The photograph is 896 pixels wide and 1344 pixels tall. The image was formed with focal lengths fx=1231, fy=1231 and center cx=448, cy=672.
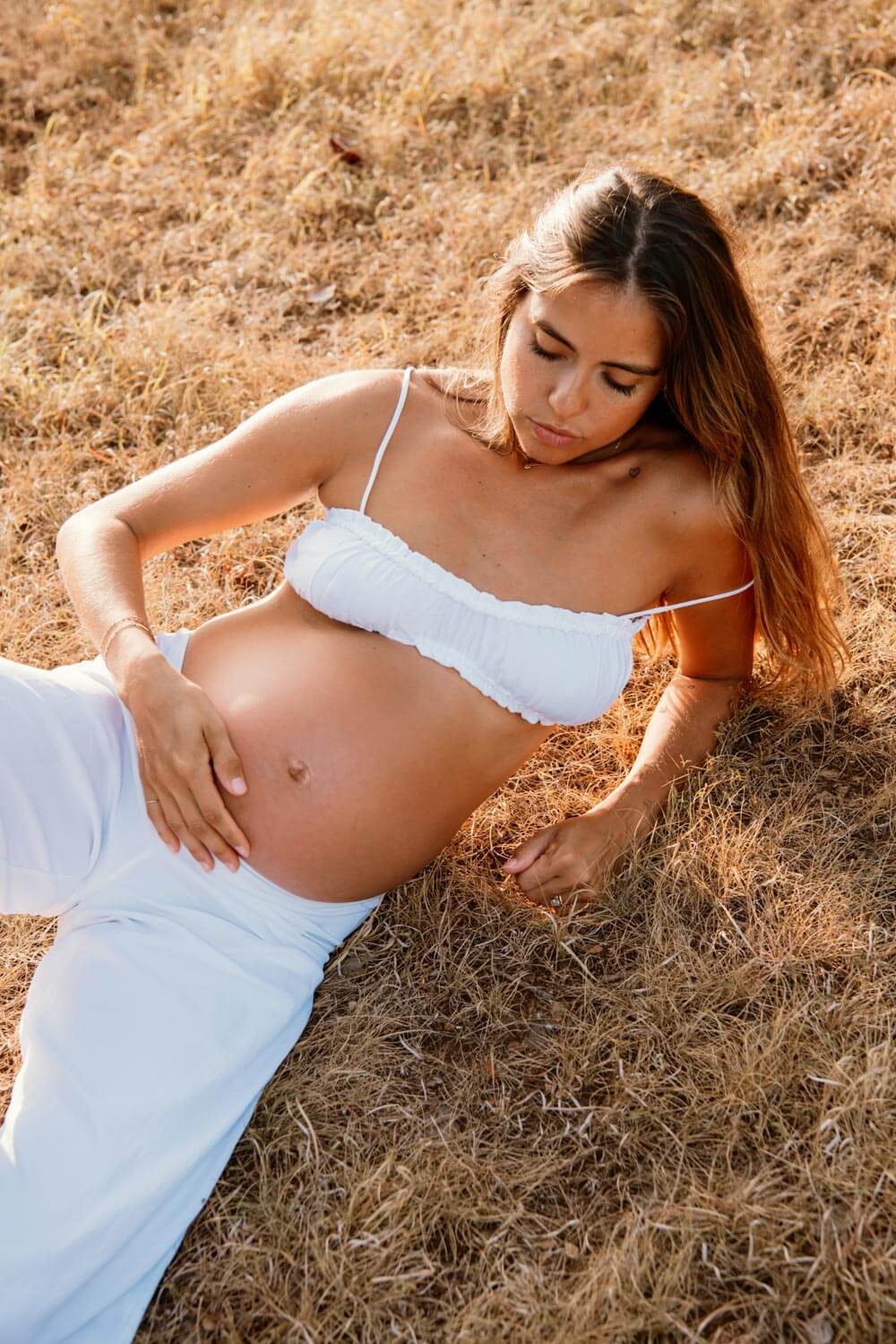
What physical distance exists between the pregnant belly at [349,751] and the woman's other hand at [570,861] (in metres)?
0.27

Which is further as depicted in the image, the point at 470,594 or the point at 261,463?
the point at 261,463

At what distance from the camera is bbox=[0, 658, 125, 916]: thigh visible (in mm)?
2252

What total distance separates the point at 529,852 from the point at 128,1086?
96 centimetres

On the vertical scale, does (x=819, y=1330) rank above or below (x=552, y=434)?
below

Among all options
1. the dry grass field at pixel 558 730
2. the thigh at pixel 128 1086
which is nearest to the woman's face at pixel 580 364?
the dry grass field at pixel 558 730

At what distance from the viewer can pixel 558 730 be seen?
9.99ft

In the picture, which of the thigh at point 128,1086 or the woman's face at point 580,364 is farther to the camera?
the woman's face at point 580,364

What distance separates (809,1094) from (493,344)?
1.55m

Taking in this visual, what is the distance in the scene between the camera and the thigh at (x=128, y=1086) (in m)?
1.92

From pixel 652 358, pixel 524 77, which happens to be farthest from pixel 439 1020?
pixel 524 77

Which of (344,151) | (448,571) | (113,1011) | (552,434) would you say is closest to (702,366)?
(552,434)

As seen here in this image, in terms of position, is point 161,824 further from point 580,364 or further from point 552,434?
point 580,364

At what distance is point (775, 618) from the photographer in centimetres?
262

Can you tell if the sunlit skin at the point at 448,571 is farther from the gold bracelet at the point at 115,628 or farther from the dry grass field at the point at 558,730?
the dry grass field at the point at 558,730
